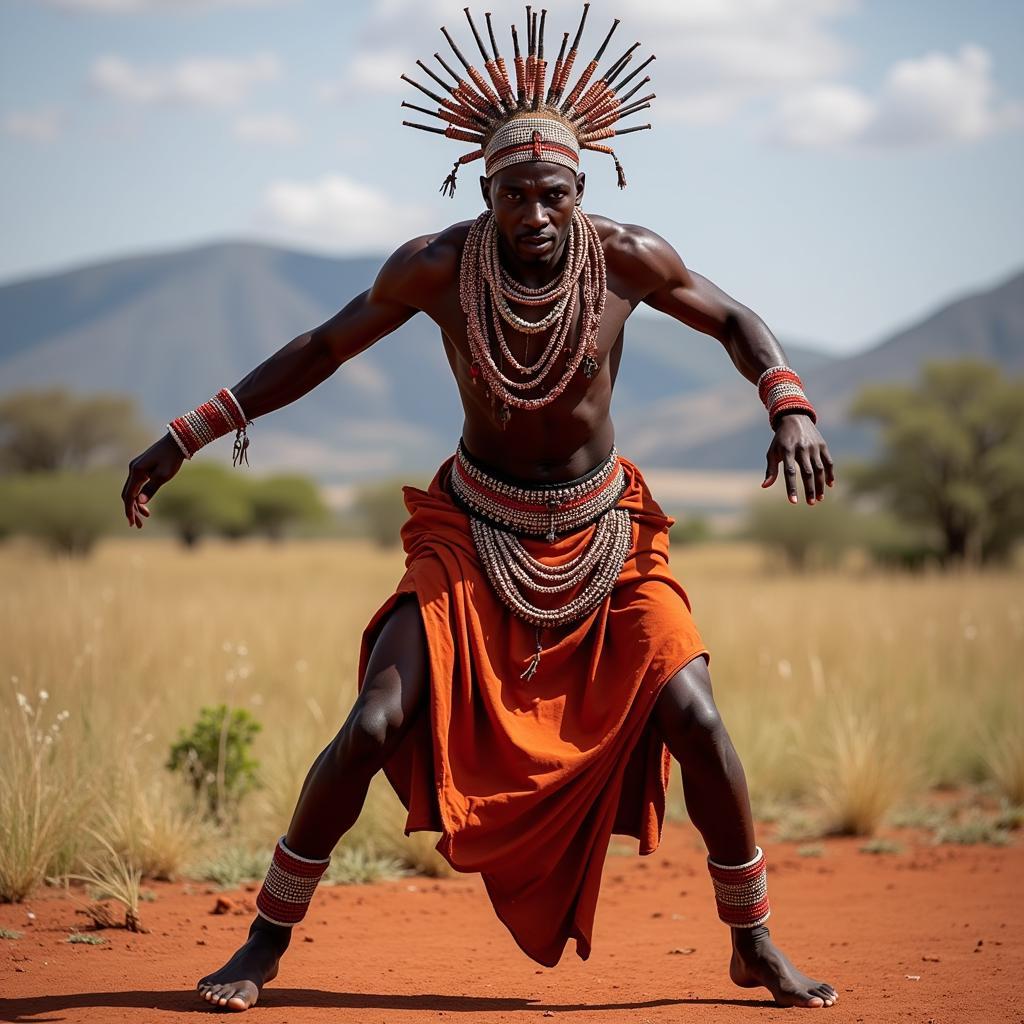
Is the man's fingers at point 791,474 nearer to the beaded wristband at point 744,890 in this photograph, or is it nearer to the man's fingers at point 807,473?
the man's fingers at point 807,473

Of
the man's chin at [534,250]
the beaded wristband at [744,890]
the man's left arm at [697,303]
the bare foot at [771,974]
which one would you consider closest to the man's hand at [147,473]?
the man's chin at [534,250]

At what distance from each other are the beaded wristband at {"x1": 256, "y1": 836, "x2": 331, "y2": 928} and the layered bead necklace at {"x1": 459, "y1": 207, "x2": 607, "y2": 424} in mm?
1426

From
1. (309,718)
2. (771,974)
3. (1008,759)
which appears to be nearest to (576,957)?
(771,974)

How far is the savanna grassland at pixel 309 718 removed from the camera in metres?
5.90


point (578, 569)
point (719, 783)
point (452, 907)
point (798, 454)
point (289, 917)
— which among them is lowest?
point (452, 907)

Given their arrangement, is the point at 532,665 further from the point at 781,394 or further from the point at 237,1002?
the point at 237,1002

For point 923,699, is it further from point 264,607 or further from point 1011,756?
point 264,607

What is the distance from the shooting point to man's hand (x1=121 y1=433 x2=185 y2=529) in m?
4.43

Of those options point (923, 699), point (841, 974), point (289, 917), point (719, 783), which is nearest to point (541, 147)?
point (719, 783)

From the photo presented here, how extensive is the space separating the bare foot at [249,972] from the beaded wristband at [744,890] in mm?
1284

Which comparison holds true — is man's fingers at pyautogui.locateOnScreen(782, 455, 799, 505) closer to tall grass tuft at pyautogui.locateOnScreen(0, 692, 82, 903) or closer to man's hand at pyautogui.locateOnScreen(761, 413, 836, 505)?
man's hand at pyautogui.locateOnScreen(761, 413, 836, 505)

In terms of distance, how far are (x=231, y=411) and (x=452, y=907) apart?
2.39 meters

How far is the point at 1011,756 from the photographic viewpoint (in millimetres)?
7809

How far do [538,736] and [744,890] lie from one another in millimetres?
751
